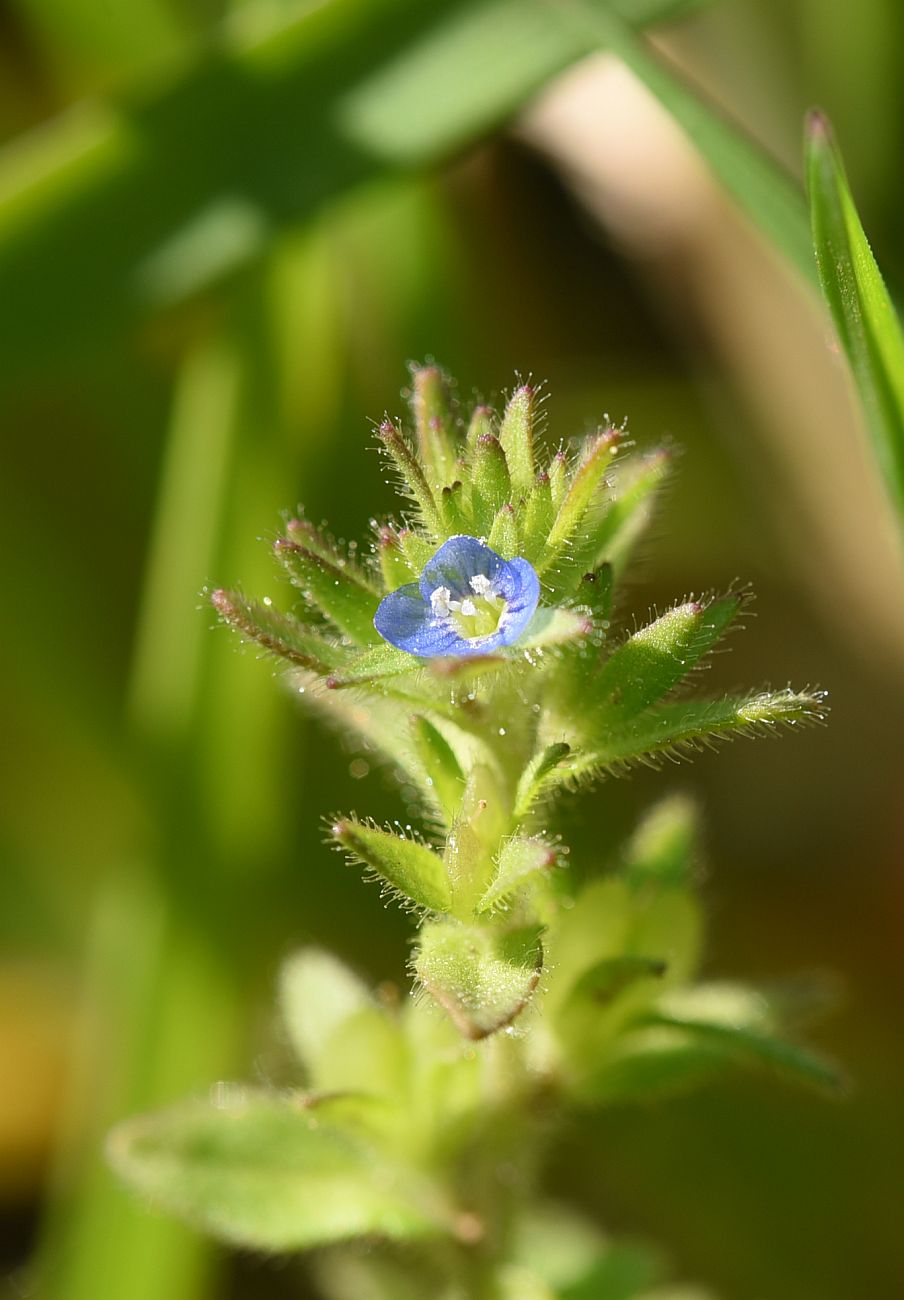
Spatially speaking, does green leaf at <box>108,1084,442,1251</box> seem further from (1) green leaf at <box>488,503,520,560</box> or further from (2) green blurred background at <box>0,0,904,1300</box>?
(1) green leaf at <box>488,503,520,560</box>

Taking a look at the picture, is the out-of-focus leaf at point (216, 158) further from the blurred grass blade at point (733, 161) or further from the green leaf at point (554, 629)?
the green leaf at point (554, 629)

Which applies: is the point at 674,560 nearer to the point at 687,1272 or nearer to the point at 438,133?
the point at 438,133

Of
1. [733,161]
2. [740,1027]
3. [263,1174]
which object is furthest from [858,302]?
[263,1174]

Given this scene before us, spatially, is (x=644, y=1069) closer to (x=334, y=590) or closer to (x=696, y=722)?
(x=696, y=722)

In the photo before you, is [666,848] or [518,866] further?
[666,848]

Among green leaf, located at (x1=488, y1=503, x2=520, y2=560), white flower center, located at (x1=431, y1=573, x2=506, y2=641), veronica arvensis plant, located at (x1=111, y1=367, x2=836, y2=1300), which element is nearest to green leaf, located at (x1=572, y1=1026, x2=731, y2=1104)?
veronica arvensis plant, located at (x1=111, y1=367, x2=836, y2=1300)

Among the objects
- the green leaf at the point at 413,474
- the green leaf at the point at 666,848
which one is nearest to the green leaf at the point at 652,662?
the green leaf at the point at 413,474
